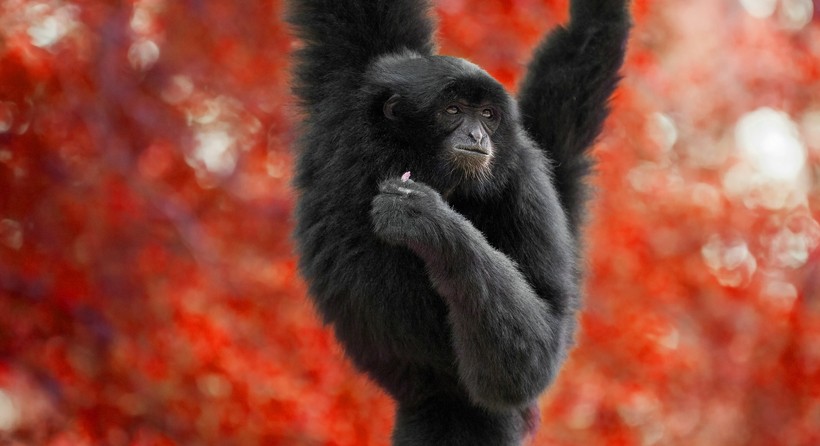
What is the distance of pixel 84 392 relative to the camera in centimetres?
593

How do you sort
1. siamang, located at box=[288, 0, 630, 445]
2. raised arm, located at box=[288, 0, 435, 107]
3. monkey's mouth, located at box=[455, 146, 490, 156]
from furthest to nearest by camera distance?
raised arm, located at box=[288, 0, 435, 107] → monkey's mouth, located at box=[455, 146, 490, 156] → siamang, located at box=[288, 0, 630, 445]

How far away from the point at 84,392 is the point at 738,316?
24.7 ft

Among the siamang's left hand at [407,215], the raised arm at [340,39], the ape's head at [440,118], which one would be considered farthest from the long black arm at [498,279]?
the raised arm at [340,39]

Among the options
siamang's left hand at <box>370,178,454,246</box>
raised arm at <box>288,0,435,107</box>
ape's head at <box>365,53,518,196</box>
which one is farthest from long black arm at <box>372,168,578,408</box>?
raised arm at <box>288,0,435,107</box>

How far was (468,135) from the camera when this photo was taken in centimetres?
372

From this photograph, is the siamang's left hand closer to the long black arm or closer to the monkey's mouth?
the long black arm

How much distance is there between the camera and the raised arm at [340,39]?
392 centimetres

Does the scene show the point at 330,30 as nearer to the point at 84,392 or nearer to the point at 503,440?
the point at 503,440

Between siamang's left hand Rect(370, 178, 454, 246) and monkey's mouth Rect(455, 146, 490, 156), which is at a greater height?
monkey's mouth Rect(455, 146, 490, 156)

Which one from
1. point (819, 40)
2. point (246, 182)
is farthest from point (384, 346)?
point (819, 40)

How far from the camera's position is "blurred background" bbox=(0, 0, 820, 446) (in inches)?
233

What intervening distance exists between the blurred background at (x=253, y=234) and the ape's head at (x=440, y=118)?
59 centimetres

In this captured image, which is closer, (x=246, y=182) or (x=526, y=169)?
(x=526, y=169)

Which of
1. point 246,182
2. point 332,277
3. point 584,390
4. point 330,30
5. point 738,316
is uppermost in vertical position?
point 738,316
